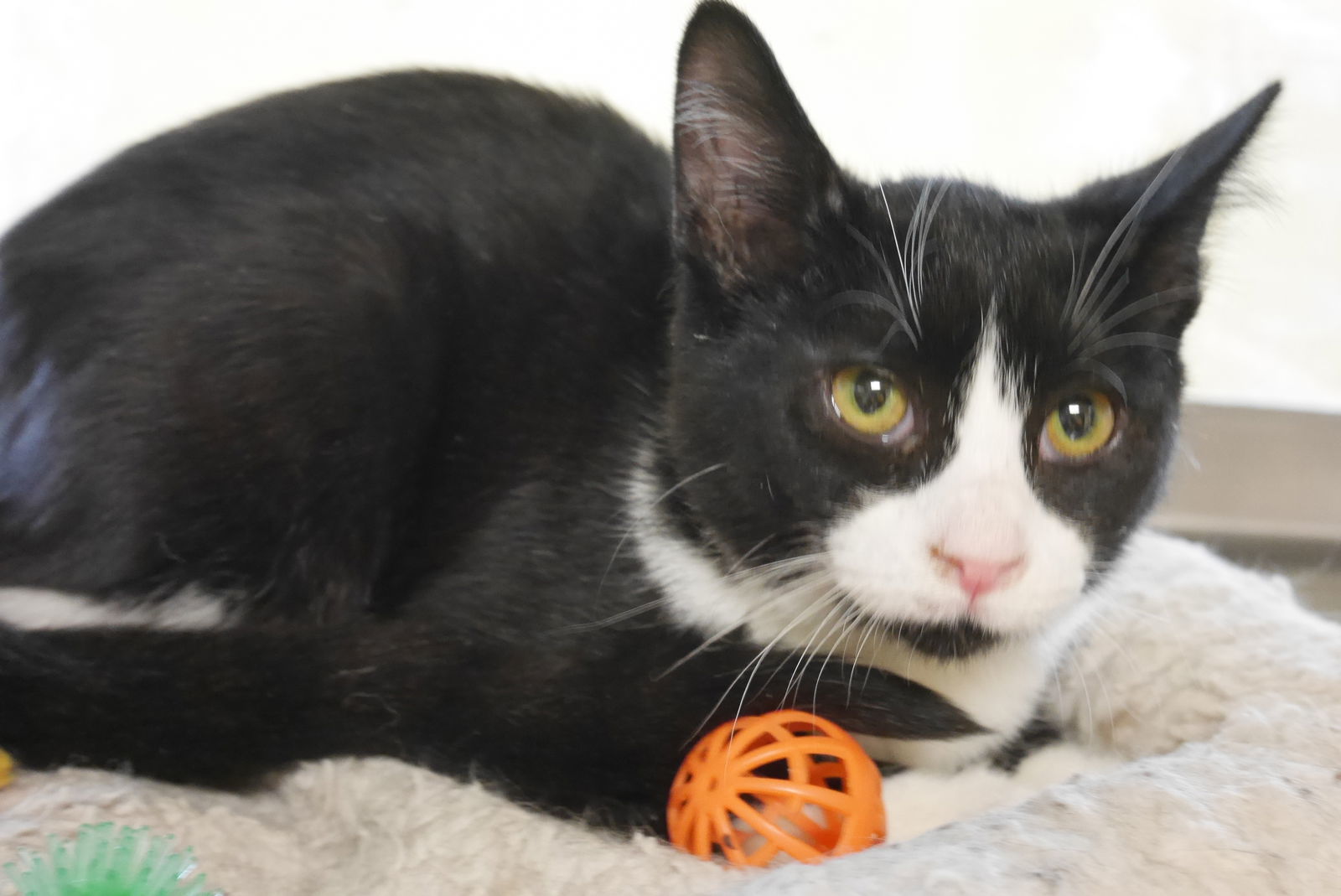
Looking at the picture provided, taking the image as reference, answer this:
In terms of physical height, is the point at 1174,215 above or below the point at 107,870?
above

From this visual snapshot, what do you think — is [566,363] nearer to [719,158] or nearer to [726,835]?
[719,158]

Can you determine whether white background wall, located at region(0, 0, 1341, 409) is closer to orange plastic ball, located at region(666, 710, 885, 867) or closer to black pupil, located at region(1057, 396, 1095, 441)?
black pupil, located at region(1057, 396, 1095, 441)

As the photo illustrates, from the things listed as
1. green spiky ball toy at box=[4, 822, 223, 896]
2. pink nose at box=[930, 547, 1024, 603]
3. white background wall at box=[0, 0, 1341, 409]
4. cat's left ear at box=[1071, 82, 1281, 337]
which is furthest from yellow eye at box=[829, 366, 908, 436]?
white background wall at box=[0, 0, 1341, 409]

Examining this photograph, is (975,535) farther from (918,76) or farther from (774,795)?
(918,76)

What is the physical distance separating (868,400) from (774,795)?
0.33 meters

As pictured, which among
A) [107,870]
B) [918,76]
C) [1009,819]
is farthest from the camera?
[918,76]

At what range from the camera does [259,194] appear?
3.83 feet

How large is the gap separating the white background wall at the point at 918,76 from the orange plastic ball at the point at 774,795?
116cm

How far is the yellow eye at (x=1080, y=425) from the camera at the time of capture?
0.97 m

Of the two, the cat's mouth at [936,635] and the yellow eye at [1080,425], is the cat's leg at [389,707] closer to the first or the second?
the cat's mouth at [936,635]

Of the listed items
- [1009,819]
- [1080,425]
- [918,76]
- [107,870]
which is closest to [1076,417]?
[1080,425]

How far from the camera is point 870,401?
0.96 meters

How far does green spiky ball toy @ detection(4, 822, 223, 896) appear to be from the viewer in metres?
0.66

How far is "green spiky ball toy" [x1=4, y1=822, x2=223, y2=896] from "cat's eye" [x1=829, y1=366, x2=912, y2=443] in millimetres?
582
